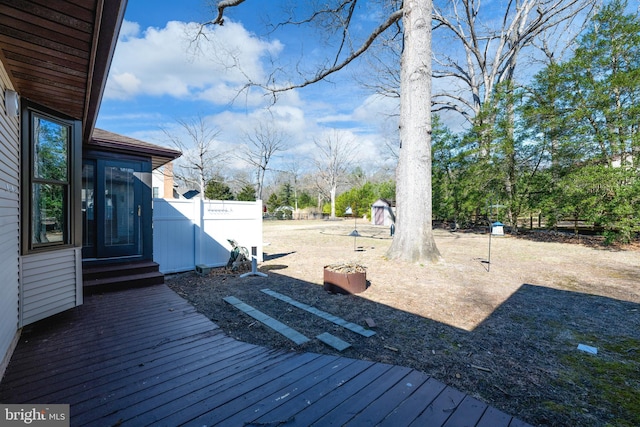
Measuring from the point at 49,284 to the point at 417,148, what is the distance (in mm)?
6808

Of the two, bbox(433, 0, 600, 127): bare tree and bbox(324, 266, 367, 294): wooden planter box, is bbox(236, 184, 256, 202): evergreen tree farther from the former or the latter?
bbox(324, 266, 367, 294): wooden planter box

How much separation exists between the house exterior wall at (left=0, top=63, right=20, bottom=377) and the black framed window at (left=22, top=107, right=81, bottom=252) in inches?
5.1

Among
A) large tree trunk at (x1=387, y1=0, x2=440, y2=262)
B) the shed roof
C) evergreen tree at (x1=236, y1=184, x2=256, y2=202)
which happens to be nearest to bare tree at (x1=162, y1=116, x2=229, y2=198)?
evergreen tree at (x1=236, y1=184, x2=256, y2=202)

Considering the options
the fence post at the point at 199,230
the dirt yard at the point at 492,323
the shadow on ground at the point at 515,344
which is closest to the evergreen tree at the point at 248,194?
the fence post at the point at 199,230

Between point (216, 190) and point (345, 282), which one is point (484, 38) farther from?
point (216, 190)

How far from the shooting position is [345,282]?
4430mm

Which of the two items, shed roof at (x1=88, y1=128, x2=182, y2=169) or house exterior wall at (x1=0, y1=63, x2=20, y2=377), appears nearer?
house exterior wall at (x1=0, y1=63, x2=20, y2=377)

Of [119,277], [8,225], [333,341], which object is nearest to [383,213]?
[119,277]

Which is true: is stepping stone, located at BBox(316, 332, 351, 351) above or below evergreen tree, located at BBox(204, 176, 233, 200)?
below

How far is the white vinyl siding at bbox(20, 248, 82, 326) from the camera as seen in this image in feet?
9.78

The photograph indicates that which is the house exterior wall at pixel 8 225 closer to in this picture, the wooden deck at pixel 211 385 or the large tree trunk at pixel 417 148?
the wooden deck at pixel 211 385

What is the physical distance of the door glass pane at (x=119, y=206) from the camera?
491 centimetres

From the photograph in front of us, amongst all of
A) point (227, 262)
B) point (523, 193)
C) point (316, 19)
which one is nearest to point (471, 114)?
point (523, 193)

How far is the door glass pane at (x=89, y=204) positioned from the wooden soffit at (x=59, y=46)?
1818 millimetres
